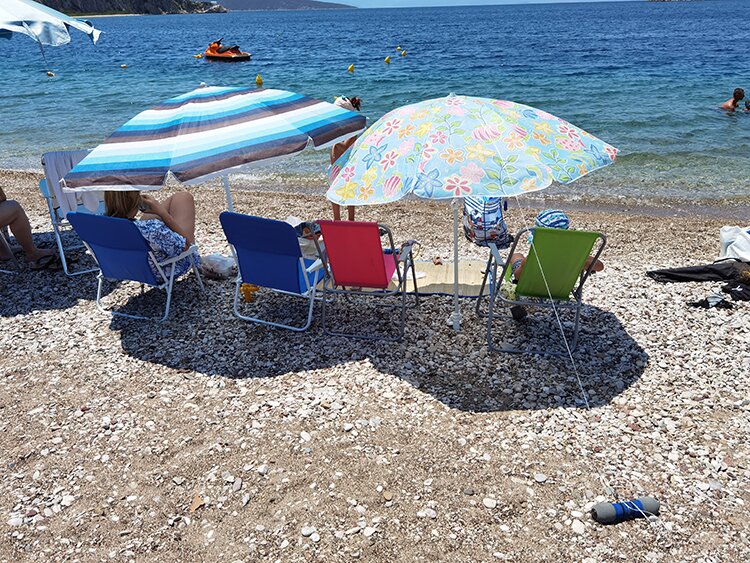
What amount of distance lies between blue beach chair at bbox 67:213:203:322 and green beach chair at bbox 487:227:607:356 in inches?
112

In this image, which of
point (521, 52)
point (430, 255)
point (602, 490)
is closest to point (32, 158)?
point (430, 255)

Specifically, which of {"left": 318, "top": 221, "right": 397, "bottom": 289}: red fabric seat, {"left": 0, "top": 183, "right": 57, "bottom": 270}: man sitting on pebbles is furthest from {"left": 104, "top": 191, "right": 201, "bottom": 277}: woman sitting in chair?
{"left": 0, "top": 183, "right": 57, "bottom": 270}: man sitting on pebbles

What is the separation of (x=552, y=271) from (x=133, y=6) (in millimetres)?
197878

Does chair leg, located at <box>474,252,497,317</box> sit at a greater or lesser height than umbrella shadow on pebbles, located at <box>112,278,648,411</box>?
greater

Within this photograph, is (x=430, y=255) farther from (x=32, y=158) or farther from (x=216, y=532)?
(x=32, y=158)

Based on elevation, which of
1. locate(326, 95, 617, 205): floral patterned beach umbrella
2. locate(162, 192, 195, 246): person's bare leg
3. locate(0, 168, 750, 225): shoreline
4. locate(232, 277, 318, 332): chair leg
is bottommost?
locate(0, 168, 750, 225): shoreline

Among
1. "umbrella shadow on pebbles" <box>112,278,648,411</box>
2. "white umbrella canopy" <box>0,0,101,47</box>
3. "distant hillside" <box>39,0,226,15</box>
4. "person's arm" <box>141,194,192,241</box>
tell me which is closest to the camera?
→ "umbrella shadow on pebbles" <box>112,278,648,411</box>

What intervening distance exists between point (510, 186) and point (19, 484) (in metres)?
3.42

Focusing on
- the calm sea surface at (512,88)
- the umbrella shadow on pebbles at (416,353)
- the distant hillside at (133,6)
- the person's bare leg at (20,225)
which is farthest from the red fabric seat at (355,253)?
the distant hillside at (133,6)

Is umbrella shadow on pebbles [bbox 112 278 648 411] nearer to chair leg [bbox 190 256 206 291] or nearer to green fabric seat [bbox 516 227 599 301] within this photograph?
chair leg [bbox 190 256 206 291]

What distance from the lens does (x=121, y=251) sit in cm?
488

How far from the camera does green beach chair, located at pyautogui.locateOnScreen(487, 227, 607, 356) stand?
390 centimetres

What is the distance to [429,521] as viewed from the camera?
2977mm

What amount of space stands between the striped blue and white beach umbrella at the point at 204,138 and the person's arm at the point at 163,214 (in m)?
0.73
